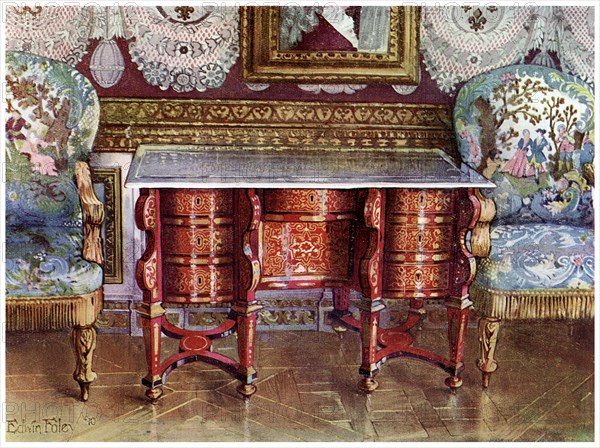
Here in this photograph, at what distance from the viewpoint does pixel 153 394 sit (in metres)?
2.66

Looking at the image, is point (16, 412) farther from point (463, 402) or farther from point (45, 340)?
point (463, 402)

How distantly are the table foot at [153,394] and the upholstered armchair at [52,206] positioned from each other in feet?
0.77

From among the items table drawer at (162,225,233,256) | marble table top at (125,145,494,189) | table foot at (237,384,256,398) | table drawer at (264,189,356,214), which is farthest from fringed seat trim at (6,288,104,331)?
table drawer at (264,189,356,214)

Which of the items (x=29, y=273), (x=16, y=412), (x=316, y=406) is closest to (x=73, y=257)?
(x=29, y=273)

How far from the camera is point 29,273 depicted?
99.2 inches

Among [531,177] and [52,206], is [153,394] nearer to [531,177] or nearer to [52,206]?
[52,206]

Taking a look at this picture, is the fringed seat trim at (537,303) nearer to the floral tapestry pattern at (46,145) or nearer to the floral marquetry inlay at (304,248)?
the floral marquetry inlay at (304,248)

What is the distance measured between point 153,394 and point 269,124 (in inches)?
50.9

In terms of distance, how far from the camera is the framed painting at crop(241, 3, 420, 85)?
9.66 ft

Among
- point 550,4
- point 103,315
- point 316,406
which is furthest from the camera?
point 103,315

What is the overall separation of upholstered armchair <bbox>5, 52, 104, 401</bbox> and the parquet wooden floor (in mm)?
172

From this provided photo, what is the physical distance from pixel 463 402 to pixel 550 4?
5.60 ft

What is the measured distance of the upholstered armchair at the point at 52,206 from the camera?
2.53 m

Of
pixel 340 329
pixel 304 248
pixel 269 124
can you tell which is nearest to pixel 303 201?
pixel 304 248
